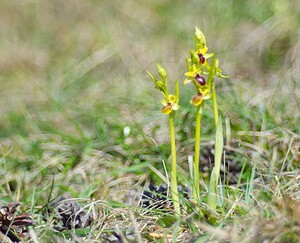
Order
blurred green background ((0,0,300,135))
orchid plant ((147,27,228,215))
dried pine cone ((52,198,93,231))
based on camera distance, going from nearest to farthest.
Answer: orchid plant ((147,27,228,215)) → dried pine cone ((52,198,93,231)) → blurred green background ((0,0,300,135))

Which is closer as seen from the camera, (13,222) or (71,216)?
(13,222)

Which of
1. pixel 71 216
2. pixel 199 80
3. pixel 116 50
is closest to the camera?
pixel 199 80

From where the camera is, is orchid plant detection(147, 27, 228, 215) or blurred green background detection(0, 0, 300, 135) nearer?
orchid plant detection(147, 27, 228, 215)

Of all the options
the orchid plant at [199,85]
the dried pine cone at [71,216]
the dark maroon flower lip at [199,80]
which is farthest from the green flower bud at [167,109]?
the dried pine cone at [71,216]

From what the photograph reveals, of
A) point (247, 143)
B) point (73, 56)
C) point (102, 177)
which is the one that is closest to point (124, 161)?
point (102, 177)

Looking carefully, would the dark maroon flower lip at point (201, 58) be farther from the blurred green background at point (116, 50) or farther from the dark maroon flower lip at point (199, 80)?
the blurred green background at point (116, 50)

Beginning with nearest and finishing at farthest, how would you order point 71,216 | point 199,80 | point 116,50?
point 199,80 → point 71,216 → point 116,50

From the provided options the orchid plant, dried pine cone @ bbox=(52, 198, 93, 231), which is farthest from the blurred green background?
the orchid plant

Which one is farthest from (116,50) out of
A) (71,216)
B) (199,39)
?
(199,39)

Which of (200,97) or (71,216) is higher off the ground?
(200,97)

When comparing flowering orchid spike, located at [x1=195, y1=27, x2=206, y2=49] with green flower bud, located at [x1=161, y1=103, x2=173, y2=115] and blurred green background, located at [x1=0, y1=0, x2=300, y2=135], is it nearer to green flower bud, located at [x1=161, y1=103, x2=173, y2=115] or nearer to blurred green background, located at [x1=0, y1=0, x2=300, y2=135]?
green flower bud, located at [x1=161, y1=103, x2=173, y2=115]

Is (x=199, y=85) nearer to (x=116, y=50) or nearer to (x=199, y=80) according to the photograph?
(x=199, y=80)

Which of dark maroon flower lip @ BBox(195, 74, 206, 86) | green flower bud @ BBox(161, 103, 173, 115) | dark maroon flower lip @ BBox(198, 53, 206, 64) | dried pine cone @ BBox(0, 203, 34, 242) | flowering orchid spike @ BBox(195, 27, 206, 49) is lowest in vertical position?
dried pine cone @ BBox(0, 203, 34, 242)

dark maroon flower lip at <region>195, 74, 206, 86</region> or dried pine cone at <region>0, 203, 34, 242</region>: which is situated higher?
dark maroon flower lip at <region>195, 74, 206, 86</region>
